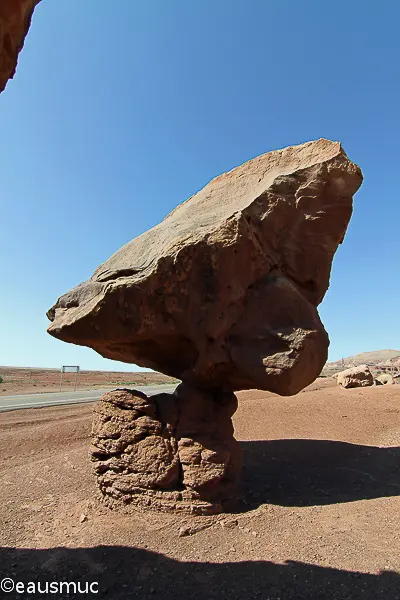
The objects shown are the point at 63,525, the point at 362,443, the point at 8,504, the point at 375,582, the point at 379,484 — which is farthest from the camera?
the point at 362,443

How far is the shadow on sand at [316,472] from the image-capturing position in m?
6.11

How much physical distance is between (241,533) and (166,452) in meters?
1.46

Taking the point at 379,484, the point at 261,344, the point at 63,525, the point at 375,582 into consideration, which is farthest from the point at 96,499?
the point at 379,484

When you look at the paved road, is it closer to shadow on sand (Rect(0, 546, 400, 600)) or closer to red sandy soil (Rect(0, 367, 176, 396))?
red sandy soil (Rect(0, 367, 176, 396))

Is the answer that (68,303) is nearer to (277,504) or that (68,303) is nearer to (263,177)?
(263,177)

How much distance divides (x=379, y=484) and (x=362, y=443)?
297cm

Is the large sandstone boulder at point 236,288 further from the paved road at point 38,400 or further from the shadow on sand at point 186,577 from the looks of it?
the paved road at point 38,400

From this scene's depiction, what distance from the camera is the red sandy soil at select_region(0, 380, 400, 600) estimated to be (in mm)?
3824

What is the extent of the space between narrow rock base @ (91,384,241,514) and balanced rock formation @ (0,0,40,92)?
15.2 feet

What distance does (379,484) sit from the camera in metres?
6.59

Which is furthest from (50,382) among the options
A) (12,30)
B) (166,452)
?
(12,30)

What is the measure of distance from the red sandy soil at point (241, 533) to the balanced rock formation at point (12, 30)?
4.70 m

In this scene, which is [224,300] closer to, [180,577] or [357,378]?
[180,577]

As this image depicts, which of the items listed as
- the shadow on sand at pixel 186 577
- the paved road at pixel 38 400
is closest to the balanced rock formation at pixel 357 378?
the paved road at pixel 38 400
